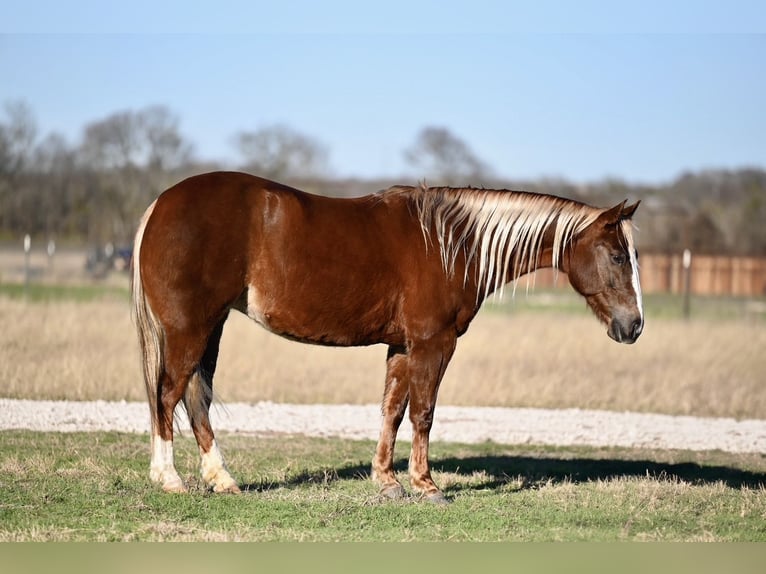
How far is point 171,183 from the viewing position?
1754 inches

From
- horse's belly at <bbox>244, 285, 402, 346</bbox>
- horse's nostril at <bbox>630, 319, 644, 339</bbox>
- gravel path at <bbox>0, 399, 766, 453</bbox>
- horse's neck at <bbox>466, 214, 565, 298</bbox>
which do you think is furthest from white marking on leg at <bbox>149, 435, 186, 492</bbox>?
horse's nostril at <bbox>630, 319, 644, 339</bbox>

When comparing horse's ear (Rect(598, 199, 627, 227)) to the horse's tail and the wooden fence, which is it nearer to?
the horse's tail

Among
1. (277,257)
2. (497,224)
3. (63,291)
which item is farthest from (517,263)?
(63,291)

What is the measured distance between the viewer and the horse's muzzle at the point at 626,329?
6641 mm

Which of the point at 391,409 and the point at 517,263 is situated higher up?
the point at 517,263

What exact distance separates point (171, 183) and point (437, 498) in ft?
131

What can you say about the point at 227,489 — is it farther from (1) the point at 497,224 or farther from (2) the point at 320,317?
(1) the point at 497,224

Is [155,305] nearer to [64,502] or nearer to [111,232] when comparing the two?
[64,502]

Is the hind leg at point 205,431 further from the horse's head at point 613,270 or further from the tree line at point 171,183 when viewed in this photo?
the tree line at point 171,183

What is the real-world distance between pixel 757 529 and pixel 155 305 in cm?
419

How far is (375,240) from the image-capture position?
21.7 ft

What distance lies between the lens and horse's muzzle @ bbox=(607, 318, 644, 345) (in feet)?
21.8

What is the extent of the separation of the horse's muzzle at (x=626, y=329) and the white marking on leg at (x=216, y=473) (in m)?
2.88

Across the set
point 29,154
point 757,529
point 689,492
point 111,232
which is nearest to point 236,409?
point 689,492
